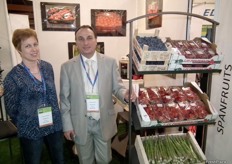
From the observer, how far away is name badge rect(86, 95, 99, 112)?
1.78 metres

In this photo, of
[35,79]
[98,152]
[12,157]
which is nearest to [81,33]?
[35,79]

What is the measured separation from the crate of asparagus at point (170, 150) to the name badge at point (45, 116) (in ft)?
2.56

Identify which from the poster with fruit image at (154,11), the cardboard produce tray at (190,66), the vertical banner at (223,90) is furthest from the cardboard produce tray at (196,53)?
the poster with fruit image at (154,11)

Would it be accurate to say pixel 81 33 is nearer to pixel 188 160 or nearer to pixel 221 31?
pixel 221 31

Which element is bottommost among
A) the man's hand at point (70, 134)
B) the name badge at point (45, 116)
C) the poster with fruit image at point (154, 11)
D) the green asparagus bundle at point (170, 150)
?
the green asparagus bundle at point (170, 150)

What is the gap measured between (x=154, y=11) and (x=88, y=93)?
1.86 metres

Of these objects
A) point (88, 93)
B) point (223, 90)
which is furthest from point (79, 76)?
point (223, 90)

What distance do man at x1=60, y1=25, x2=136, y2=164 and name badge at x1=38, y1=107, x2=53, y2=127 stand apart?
129 mm

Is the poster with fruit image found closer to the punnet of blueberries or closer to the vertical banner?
the vertical banner

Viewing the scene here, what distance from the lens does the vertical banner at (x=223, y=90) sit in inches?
64.2

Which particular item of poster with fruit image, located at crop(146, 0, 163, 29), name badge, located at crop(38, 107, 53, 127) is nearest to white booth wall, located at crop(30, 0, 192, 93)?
poster with fruit image, located at crop(146, 0, 163, 29)

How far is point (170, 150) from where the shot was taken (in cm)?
172

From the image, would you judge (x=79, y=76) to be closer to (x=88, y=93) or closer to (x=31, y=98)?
(x=88, y=93)

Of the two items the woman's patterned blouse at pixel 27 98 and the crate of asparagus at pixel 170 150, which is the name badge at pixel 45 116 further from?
the crate of asparagus at pixel 170 150
